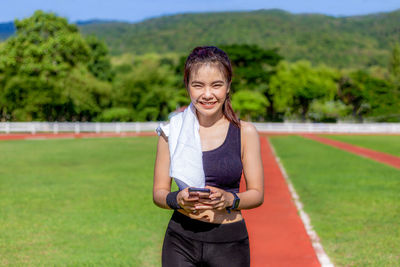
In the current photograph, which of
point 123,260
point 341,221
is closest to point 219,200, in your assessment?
point 123,260

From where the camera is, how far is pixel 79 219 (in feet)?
25.3

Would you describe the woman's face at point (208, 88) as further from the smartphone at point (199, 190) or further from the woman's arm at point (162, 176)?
the smartphone at point (199, 190)

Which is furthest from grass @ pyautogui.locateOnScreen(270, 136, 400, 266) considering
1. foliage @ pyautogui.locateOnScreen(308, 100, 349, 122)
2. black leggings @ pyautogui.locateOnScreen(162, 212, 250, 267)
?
foliage @ pyautogui.locateOnScreen(308, 100, 349, 122)

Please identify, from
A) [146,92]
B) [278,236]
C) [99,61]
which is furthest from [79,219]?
[99,61]

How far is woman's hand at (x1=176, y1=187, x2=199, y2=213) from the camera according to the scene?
2021 millimetres

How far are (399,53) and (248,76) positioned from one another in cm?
4397

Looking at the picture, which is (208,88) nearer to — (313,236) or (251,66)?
(313,236)

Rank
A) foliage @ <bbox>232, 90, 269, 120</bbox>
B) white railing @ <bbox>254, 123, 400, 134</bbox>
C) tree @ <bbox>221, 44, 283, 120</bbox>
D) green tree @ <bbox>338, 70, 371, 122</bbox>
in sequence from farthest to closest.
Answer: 1. green tree @ <bbox>338, 70, 371, 122</bbox>
2. tree @ <bbox>221, 44, 283, 120</bbox>
3. foliage @ <bbox>232, 90, 269, 120</bbox>
4. white railing @ <bbox>254, 123, 400, 134</bbox>

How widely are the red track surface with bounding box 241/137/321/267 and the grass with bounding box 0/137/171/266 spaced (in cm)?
121

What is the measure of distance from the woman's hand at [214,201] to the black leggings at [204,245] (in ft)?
0.72

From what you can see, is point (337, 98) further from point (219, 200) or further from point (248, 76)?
point (219, 200)

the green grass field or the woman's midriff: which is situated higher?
the woman's midriff

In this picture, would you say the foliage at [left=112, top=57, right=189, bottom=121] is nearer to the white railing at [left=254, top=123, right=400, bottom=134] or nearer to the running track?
the white railing at [left=254, top=123, right=400, bottom=134]

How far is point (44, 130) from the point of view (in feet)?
144
